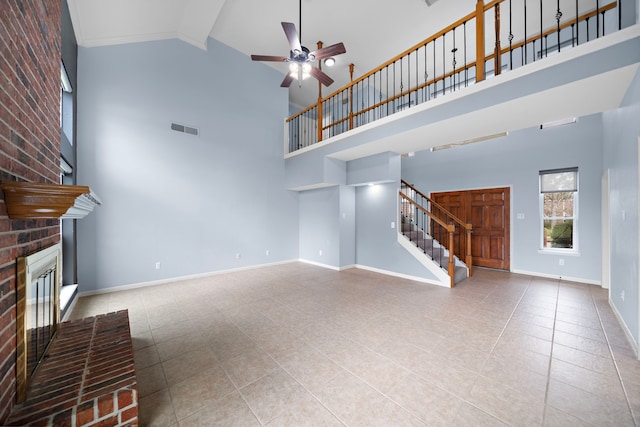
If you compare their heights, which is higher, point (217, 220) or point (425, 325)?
point (217, 220)

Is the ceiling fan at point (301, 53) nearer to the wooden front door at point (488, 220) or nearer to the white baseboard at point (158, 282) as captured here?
the white baseboard at point (158, 282)

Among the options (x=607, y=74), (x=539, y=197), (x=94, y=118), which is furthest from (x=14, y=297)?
(x=539, y=197)

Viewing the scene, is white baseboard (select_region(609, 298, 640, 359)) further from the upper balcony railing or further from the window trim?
the upper balcony railing

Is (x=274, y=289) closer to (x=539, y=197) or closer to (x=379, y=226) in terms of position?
(x=379, y=226)

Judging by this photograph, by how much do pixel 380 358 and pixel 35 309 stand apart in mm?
2620

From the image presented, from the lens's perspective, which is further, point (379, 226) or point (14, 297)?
point (379, 226)

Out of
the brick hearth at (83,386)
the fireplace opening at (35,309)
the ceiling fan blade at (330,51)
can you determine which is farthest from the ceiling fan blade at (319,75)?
the brick hearth at (83,386)

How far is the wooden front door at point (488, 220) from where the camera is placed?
5730 mm

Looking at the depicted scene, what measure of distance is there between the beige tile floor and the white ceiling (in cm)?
453

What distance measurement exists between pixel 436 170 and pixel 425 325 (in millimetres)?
4976

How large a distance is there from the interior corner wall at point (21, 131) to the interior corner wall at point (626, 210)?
15.5 ft

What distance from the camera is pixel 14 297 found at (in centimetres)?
129

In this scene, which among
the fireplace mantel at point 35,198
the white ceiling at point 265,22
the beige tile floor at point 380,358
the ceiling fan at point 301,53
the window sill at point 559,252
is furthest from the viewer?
the window sill at point 559,252

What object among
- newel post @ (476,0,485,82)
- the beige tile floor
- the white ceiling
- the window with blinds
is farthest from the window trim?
the white ceiling
